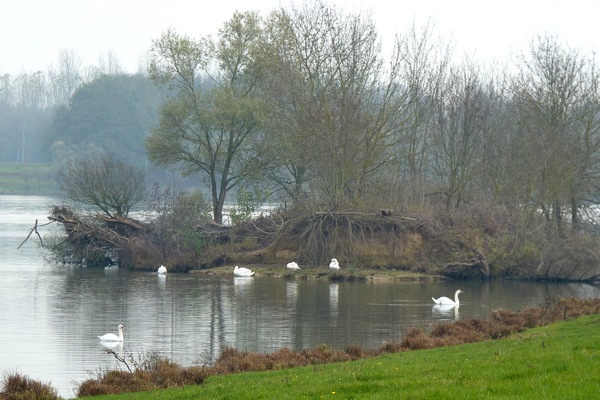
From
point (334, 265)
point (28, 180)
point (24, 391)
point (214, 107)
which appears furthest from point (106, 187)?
point (28, 180)

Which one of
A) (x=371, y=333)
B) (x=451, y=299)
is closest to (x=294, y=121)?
(x=451, y=299)

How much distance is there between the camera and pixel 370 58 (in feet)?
181

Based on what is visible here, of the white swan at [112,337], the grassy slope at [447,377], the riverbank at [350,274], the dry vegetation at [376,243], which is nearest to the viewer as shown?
the grassy slope at [447,377]

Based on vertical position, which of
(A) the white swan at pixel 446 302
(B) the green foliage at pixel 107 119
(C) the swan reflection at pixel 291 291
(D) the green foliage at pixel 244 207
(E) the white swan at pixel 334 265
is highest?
(B) the green foliage at pixel 107 119

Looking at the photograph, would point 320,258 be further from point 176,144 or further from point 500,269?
point 176,144

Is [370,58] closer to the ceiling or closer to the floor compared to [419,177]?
closer to the ceiling

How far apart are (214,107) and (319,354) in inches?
1478

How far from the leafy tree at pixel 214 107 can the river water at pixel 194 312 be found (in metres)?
9.75

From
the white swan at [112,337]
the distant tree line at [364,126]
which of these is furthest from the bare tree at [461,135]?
the white swan at [112,337]

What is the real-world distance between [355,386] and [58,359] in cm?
1432

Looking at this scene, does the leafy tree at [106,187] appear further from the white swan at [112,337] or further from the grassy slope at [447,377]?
the grassy slope at [447,377]

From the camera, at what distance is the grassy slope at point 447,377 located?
12.9 metres

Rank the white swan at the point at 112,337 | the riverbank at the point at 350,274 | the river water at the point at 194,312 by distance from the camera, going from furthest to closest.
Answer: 1. the riverbank at the point at 350,274
2. the white swan at the point at 112,337
3. the river water at the point at 194,312

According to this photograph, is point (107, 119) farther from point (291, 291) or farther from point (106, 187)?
A: point (291, 291)
